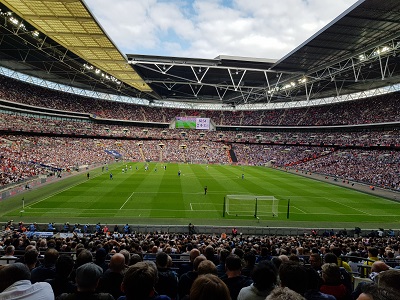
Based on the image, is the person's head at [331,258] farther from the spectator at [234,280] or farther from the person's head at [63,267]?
the person's head at [63,267]

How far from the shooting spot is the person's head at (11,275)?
10.1 ft

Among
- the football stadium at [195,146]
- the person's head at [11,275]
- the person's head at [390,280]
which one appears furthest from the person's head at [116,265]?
the person's head at [390,280]

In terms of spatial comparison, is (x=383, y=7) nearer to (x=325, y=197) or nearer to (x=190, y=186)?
(x=325, y=197)

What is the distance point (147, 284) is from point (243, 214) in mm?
24462

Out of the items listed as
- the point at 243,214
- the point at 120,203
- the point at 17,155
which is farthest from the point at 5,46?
the point at 243,214

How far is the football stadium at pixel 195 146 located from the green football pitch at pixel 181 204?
8.3 inches

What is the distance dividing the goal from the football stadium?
0.90 ft

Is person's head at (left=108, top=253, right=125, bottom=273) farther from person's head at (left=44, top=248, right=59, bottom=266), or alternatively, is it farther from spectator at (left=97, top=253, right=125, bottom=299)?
person's head at (left=44, top=248, right=59, bottom=266)

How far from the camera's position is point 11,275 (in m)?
3.10

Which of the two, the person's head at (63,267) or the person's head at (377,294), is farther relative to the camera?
the person's head at (63,267)

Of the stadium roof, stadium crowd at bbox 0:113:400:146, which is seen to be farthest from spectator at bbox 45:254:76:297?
stadium crowd at bbox 0:113:400:146

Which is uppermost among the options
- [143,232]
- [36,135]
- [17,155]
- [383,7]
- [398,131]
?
[383,7]

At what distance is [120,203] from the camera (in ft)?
92.5

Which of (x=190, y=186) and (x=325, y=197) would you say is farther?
(x=190, y=186)
